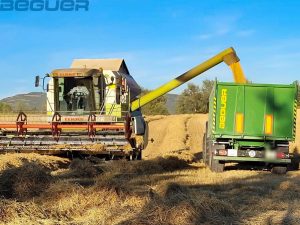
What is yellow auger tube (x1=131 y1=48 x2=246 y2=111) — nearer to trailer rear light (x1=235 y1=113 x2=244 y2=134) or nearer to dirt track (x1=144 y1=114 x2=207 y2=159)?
dirt track (x1=144 y1=114 x2=207 y2=159)

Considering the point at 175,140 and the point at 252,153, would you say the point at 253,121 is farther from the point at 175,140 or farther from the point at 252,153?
the point at 175,140

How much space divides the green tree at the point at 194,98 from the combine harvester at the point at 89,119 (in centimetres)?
5258

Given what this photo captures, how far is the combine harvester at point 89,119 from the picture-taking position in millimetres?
13719

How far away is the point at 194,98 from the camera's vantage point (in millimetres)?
71750

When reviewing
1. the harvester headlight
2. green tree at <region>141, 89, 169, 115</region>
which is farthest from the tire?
green tree at <region>141, 89, 169, 115</region>

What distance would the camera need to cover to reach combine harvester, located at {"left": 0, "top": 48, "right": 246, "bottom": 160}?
540 inches

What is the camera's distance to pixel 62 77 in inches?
652

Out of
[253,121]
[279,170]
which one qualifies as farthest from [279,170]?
[253,121]

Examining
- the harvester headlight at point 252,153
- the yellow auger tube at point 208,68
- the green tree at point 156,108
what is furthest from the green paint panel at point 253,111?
the green tree at point 156,108

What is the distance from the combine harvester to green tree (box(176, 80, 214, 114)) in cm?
5258

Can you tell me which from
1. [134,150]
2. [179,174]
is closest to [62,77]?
[134,150]

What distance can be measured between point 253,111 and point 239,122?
49cm

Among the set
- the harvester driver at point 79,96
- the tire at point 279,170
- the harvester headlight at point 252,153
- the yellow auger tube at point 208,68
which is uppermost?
the yellow auger tube at point 208,68

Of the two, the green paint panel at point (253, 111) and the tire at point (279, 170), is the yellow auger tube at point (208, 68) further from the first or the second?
the tire at point (279, 170)
